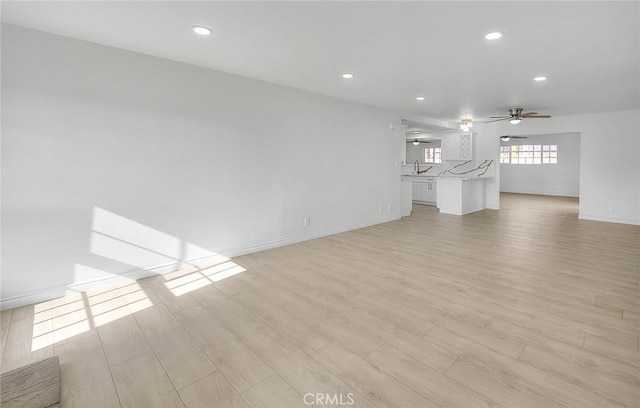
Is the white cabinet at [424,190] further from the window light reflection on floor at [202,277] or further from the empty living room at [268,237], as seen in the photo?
the window light reflection on floor at [202,277]

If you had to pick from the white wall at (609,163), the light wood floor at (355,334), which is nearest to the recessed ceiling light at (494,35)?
the light wood floor at (355,334)

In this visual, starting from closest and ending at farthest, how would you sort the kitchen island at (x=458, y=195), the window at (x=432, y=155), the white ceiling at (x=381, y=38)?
1. the white ceiling at (x=381, y=38)
2. the kitchen island at (x=458, y=195)
3. the window at (x=432, y=155)

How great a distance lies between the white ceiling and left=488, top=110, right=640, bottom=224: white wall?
9.07 feet

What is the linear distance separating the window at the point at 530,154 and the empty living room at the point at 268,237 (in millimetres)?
8423

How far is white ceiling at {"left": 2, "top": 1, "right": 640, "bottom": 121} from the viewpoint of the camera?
2381 mm

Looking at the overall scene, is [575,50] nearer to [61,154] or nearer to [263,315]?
[263,315]

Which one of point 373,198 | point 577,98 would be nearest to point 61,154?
point 373,198

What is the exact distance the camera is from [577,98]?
17.9ft

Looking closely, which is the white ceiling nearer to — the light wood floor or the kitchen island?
the light wood floor

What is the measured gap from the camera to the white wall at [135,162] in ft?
9.16

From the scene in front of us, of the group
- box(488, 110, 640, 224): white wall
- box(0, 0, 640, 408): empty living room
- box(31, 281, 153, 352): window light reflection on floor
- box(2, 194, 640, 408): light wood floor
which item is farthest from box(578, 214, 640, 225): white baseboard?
box(31, 281, 153, 352): window light reflection on floor

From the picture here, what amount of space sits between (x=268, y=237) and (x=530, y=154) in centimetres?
1321

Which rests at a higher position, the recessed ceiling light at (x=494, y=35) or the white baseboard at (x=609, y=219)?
the recessed ceiling light at (x=494, y=35)

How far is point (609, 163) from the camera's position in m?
6.87
